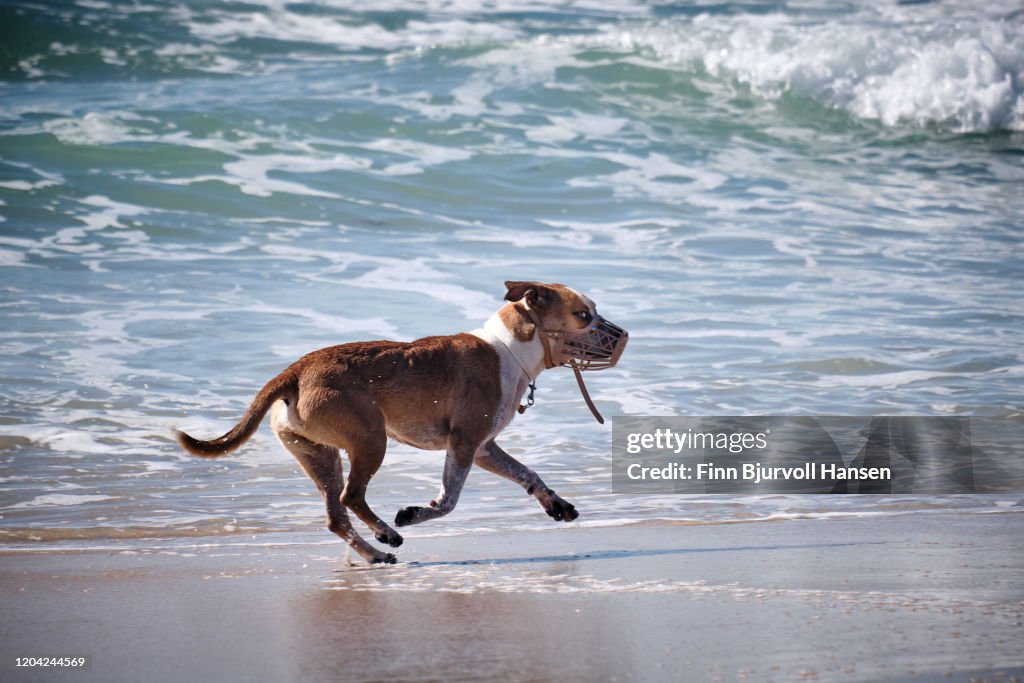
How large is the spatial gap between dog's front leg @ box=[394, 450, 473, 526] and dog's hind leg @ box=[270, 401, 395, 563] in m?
0.26

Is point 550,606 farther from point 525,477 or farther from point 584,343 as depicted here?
point 584,343

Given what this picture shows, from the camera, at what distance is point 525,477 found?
588cm

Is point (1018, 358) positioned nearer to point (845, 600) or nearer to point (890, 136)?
point (845, 600)

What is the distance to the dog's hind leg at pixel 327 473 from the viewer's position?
17.2 feet

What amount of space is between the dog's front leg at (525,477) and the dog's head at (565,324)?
525 millimetres

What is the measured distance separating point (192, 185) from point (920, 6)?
52.3 ft

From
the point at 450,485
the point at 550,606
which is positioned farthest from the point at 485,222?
the point at 550,606

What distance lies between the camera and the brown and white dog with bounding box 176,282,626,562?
202 inches

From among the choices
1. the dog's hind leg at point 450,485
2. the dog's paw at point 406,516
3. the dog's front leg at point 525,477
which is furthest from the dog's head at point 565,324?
the dog's paw at point 406,516

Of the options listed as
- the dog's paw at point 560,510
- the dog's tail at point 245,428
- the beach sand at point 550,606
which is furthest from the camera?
the dog's paw at point 560,510

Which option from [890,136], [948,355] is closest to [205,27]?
[890,136]

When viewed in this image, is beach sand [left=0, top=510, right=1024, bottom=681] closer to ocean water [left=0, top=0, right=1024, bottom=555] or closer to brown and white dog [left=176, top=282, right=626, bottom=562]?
brown and white dog [left=176, top=282, right=626, bottom=562]

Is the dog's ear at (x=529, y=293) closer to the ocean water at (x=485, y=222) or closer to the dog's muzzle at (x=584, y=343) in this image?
the dog's muzzle at (x=584, y=343)
